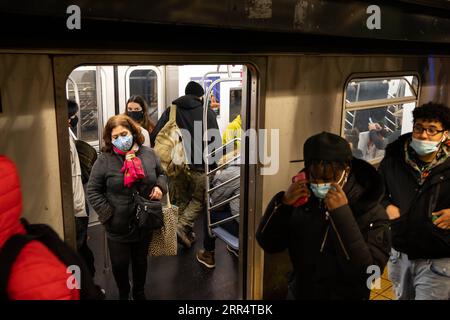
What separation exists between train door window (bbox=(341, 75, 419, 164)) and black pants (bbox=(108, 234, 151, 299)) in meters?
2.47

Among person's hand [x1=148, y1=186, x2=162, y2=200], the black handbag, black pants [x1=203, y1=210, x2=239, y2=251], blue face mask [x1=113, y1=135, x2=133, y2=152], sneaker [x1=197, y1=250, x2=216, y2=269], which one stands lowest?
sneaker [x1=197, y1=250, x2=216, y2=269]

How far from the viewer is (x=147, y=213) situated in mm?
3211

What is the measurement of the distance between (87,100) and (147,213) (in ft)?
9.94

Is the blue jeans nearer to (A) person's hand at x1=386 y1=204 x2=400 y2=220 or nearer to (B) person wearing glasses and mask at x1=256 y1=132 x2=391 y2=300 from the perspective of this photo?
(A) person's hand at x1=386 y1=204 x2=400 y2=220

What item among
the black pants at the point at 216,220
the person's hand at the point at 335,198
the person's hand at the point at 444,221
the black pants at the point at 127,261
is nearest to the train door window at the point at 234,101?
the black pants at the point at 216,220

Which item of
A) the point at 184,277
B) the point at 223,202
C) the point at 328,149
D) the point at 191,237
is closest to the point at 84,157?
the point at 223,202

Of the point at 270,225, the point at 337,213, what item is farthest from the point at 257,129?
the point at 337,213

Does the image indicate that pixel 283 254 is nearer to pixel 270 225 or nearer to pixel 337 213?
pixel 270 225

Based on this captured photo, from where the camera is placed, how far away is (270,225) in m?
2.19

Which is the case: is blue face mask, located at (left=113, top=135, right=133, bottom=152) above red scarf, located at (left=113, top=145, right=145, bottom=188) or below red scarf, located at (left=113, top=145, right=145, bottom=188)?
above

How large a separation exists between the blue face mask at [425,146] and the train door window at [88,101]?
4.19 metres

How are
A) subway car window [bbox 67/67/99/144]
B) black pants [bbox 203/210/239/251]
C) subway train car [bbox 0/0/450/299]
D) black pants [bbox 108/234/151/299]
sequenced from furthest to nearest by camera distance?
subway car window [bbox 67/67/99/144] < black pants [bbox 203/210/239/251] < black pants [bbox 108/234/151/299] < subway train car [bbox 0/0/450/299]

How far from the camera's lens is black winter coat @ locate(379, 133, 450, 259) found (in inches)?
103

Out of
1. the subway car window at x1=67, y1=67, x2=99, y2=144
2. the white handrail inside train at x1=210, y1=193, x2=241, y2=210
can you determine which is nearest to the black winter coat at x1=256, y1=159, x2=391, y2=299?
the white handrail inside train at x1=210, y1=193, x2=241, y2=210
